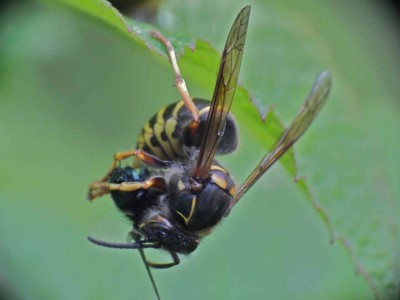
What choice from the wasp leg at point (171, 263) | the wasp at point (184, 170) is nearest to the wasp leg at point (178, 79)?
the wasp at point (184, 170)

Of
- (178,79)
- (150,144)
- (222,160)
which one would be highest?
(178,79)

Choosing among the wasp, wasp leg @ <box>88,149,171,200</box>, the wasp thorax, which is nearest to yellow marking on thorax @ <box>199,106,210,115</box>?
the wasp

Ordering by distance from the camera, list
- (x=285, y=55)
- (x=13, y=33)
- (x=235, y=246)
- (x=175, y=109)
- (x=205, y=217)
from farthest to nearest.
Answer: (x=285, y=55) → (x=235, y=246) → (x=13, y=33) → (x=175, y=109) → (x=205, y=217)

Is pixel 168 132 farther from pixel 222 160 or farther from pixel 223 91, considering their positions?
pixel 222 160

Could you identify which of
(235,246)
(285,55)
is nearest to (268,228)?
(235,246)

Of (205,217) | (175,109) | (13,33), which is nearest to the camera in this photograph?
(205,217)

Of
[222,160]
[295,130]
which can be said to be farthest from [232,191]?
[222,160]

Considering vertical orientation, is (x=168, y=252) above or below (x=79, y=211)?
above

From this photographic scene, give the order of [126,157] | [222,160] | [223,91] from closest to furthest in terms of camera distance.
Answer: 1. [223,91]
2. [126,157]
3. [222,160]

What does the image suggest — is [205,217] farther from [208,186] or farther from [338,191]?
[338,191]
